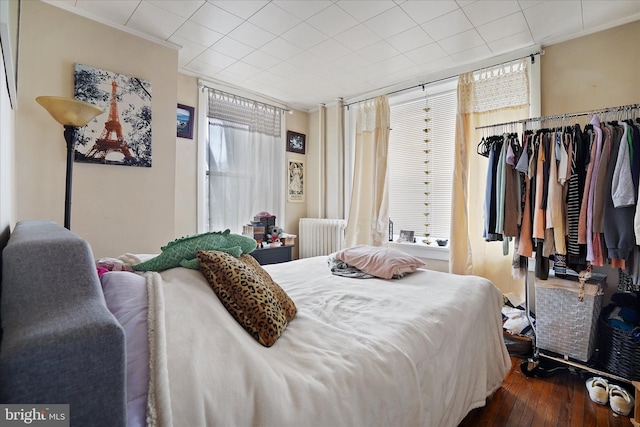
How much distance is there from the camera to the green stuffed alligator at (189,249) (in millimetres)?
1173

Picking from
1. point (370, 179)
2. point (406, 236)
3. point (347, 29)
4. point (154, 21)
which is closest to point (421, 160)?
point (370, 179)

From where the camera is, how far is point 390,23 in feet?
7.51

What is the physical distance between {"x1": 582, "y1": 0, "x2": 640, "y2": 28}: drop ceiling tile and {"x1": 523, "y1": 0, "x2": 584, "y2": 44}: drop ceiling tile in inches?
1.8

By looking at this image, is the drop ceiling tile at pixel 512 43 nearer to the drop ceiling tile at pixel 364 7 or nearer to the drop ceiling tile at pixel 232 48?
the drop ceiling tile at pixel 364 7

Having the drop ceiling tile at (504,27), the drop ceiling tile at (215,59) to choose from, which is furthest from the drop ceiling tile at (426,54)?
the drop ceiling tile at (215,59)

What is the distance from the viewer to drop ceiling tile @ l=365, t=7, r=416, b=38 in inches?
85.4

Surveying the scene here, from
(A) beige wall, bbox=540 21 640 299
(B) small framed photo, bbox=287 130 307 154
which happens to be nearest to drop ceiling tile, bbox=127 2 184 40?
(B) small framed photo, bbox=287 130 307 154

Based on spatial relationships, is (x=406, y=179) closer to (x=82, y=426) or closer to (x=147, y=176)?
(x=147, y=176)

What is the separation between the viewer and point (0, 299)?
52 cm

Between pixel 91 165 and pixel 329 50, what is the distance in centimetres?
225

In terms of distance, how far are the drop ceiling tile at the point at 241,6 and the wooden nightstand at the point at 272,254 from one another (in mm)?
2257

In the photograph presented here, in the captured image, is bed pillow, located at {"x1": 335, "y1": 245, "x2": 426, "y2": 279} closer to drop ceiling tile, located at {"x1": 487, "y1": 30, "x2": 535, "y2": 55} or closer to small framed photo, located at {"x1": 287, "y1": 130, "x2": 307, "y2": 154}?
drop ceiling tile, located at {"x1": 487, "y1": 30, "x2": 535, "y2": 55}

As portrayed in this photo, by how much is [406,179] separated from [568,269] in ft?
6.12

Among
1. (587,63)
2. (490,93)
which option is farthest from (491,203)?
(587,63)
